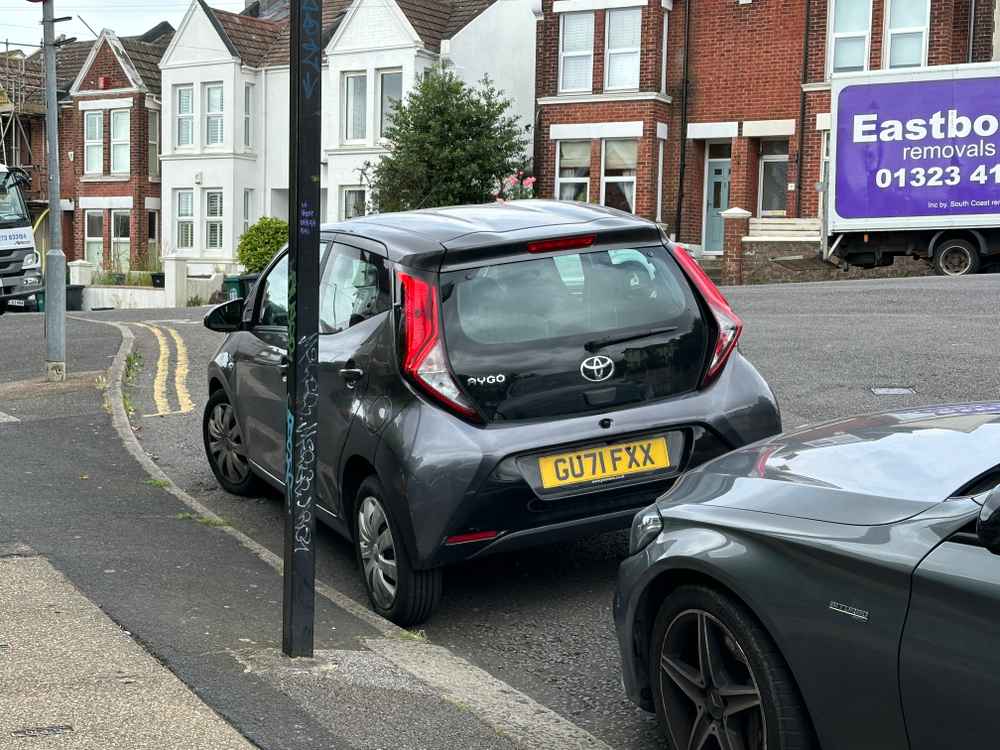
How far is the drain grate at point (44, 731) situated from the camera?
12.3ft

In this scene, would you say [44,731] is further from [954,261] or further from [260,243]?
[260,243]

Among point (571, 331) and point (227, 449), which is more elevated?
point (571, 331)

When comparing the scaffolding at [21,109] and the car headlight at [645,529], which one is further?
the scaffolding at [21,109]

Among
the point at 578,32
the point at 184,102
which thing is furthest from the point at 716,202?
the point at 184,102

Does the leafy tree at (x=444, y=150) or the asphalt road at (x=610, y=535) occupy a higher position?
the leafy tree at (x=444, y=150)

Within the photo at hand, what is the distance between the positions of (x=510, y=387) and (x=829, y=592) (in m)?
2.20

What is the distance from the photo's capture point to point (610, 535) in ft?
21.9

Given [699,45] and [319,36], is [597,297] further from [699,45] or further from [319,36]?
[699,45]

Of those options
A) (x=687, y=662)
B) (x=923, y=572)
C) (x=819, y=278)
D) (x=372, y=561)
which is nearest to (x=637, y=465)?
(x=372, y=561)

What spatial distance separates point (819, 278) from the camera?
27.0 metres

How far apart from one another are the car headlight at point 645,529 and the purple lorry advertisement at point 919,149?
71.9ft

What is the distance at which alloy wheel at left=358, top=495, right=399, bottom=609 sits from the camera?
5.26 metres

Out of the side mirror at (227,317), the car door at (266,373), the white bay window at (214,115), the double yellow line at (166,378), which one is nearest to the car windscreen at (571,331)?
the car door at (266,373)

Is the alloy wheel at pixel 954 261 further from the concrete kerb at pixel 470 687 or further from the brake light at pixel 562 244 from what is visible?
the concrete kerb at pixel 470 687
